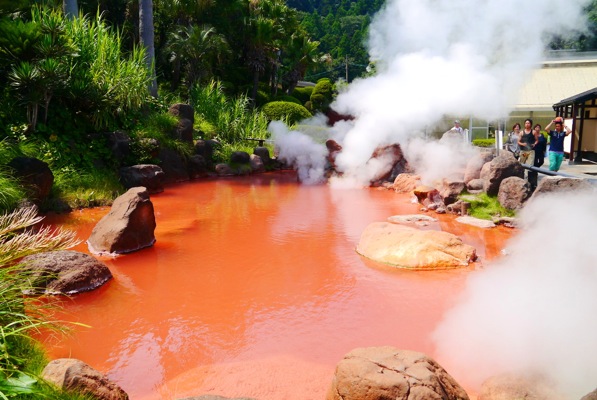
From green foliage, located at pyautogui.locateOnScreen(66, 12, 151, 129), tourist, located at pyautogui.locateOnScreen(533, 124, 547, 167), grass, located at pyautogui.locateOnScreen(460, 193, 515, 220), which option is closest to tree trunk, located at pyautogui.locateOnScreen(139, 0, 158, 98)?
green foliage, located at pyautogui.locateOnScreen(66, 12, 151, 129)

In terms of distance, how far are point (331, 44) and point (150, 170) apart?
1882 inches

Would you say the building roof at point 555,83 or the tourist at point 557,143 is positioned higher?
the building roof at point 555,83

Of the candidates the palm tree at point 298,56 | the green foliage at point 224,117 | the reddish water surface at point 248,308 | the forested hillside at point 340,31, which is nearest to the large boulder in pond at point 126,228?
Answer: the reddish water surface at point 248,308

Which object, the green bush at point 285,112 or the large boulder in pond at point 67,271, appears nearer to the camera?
the large boulder in pond at point 67,271

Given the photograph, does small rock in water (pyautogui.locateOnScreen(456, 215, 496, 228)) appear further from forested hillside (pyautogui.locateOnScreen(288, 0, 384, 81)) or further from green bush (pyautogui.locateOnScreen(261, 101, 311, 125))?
forested hillside (pyautogui.locateOnScreen(288, 0, 384, 81))

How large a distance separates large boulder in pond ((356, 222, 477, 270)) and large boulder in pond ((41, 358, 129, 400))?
14.9 feet

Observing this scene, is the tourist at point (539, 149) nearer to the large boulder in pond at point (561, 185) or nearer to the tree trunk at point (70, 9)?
the large boulder in pond at point (561, 185)

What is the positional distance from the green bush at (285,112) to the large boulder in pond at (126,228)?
16.4m

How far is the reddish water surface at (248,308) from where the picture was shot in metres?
4.27

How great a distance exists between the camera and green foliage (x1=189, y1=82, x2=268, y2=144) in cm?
1994

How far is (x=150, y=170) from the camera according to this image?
13.2m

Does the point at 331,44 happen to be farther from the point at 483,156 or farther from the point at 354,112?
the point at 483,156

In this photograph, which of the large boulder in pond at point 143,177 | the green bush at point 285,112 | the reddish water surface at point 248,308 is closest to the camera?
the reddish water surface at point 248,308

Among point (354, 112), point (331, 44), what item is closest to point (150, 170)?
point (354, 112)
